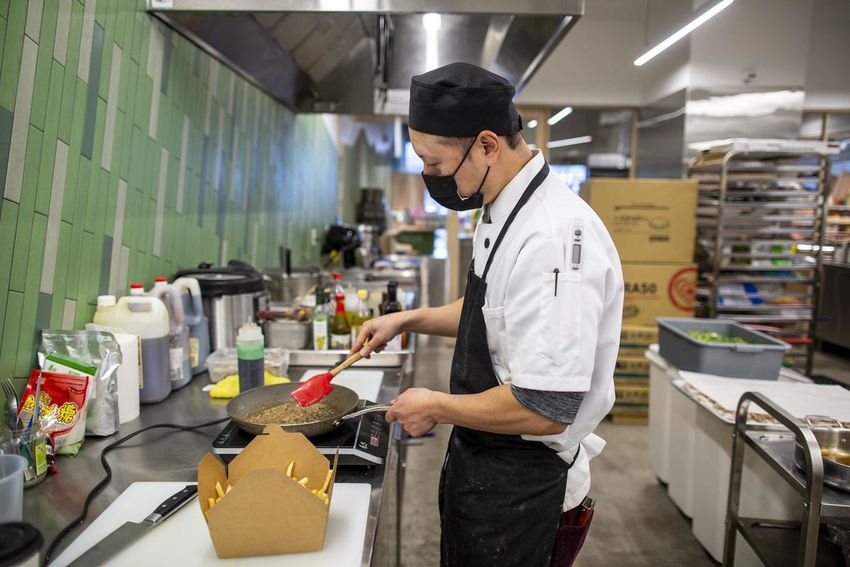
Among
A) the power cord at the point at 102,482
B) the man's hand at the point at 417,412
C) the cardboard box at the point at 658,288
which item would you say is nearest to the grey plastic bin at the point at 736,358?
the cardboard box at the point at 658,288

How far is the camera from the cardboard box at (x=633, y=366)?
4207mm

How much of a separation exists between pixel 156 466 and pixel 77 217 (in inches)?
29.8

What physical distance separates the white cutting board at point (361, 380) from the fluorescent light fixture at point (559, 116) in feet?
16.2

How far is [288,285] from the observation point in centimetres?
316

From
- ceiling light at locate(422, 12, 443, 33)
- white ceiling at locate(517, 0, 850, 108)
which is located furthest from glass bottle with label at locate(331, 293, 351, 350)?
white ceiling at locate(517, 0, 850, 108)

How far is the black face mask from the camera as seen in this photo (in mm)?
1302

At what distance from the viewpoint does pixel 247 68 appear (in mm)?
2744

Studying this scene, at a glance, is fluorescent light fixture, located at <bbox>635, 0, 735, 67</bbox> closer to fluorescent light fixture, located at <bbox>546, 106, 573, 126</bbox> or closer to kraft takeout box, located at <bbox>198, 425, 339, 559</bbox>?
fluorescent light fixture, located at <bbox>546, 106, 573, 126</bbox>

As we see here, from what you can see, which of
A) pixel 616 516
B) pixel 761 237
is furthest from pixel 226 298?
pixel 761 237

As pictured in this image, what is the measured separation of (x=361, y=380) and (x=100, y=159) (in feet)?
3.49

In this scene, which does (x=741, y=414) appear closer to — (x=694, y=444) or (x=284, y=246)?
(x=694, y=444)

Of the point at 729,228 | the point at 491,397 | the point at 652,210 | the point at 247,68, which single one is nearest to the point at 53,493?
the point at 491,397

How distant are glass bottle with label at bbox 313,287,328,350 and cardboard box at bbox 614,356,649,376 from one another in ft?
8.83

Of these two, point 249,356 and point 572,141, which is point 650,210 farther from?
point 249,356
